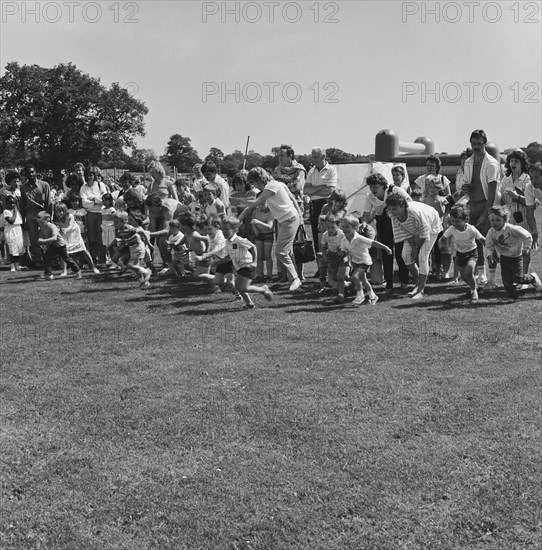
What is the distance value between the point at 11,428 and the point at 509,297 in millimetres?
6504

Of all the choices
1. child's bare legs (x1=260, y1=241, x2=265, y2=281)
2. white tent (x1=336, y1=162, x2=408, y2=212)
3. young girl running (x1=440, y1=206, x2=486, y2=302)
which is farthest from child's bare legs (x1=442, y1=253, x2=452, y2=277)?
white tent (x1=336, y1=162, x2=408, y2=212)

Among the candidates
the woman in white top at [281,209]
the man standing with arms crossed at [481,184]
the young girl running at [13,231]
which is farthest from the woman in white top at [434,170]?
the young girl running at [13,231]

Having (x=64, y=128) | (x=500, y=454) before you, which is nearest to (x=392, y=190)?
(x=500, y=454)

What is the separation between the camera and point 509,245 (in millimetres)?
8484

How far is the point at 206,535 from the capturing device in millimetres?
3217

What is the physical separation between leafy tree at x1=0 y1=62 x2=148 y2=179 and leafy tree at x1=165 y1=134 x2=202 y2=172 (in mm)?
49878

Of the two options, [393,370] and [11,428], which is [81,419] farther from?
[393,370]

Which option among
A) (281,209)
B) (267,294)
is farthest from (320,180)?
(267,294)

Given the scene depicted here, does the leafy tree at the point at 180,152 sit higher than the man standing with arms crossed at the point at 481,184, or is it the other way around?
the leafy tree at the point at 180,152

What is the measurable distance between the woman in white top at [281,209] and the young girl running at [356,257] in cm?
107

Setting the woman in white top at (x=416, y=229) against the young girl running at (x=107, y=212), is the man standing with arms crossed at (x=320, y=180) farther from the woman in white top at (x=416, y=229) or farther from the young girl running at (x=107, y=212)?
the young girl running at (x=107, y=212)

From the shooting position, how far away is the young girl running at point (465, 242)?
8.59 meters

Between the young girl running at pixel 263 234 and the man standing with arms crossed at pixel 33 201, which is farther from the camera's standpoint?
the man standing with arms crossed at pixel 33 201

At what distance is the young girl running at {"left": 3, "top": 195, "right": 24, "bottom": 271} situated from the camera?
12.7m
